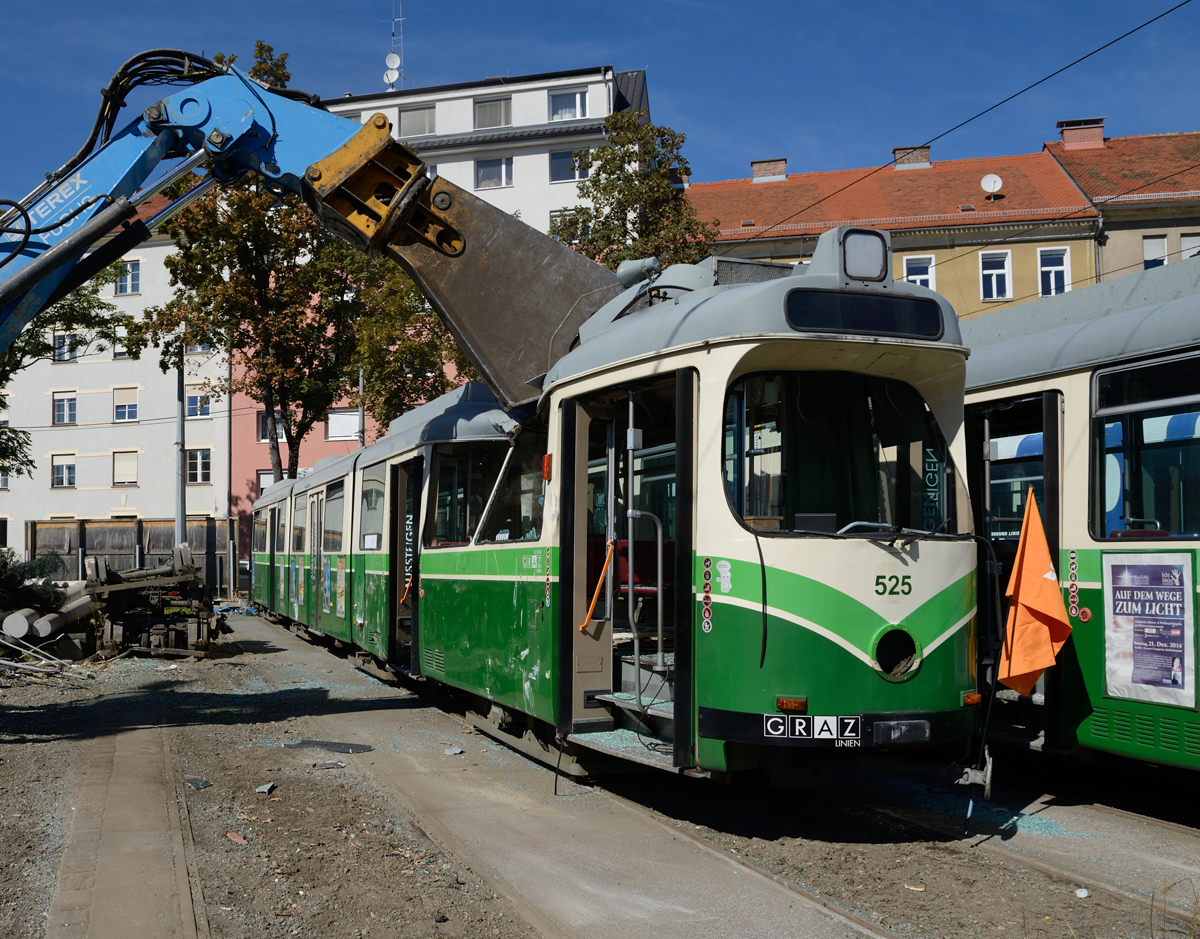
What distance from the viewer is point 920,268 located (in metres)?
36.0

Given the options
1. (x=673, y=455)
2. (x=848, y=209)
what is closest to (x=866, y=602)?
(x=673, y=455)

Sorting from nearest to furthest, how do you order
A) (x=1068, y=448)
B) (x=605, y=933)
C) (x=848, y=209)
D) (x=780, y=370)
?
(x=605, y=933), (x=780, y=370), (x=1068, y=448), (x=848, y=209)

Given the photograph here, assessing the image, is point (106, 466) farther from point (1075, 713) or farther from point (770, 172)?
point (1075, 713)

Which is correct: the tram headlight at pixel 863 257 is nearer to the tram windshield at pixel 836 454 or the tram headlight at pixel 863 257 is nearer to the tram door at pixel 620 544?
the tram windshield at pixel 836 454

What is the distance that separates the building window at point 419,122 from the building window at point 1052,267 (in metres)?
26.7

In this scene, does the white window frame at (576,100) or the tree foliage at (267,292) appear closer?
the tree foliage at (267,292)

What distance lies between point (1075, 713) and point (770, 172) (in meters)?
38.3

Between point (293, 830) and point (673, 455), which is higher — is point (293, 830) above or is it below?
below

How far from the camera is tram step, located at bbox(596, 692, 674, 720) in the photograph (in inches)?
257

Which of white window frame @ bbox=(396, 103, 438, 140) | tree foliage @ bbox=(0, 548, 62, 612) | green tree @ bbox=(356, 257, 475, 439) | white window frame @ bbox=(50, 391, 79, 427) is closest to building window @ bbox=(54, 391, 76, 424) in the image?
white window frame @ bbox=(50, 391, 79, 427)

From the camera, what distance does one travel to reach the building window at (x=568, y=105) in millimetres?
46781

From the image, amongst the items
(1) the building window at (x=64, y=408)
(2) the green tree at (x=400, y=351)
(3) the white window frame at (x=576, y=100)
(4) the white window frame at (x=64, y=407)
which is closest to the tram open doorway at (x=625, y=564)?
(2) the green tree at (x=400, y=351)

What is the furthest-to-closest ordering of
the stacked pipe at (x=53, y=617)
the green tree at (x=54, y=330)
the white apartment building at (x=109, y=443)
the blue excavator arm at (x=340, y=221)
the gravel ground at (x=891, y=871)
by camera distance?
the white apartment building at (x=109, y=443), the green tree at (x=54, y=330), the stacked pipe at (x=53, y=617), the blue excavator arm at (x=340, y=221), the gravel ground at (x=891, y=871)

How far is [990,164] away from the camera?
39781mm
